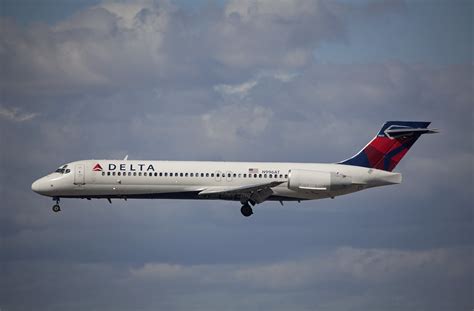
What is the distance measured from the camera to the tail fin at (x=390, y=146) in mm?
83688

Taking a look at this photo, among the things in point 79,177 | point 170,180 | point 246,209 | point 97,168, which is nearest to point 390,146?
point 246,209

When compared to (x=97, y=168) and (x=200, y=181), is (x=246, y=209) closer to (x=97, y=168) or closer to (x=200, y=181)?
(x=200, y=181)

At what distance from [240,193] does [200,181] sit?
3.08 meters

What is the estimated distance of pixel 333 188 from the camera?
264 ft

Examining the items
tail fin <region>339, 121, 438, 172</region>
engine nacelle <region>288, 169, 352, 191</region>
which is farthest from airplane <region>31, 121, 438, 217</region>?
tail fin <region>339, 121, 438, 172</region>

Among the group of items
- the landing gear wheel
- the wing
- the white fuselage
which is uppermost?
the white fuselage

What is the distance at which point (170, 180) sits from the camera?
80.1 m

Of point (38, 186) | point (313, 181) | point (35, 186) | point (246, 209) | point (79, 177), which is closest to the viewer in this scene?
point (313, 181)

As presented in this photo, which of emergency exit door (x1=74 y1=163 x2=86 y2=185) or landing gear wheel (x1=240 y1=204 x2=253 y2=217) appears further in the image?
landing gear wheel (x1=240 y1=204 x2=253 y2=217)

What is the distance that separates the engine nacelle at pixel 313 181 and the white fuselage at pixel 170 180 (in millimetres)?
147

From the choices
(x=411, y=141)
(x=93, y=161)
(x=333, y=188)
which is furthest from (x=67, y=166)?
(x=411, y=141)

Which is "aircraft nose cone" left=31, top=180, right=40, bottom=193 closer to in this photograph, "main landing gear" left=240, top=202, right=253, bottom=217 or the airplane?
the airplane

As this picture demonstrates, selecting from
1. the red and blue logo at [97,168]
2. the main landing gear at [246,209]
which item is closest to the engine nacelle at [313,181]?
the main landing gear at [246,209]

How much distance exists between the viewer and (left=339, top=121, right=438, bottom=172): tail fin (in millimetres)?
83688
